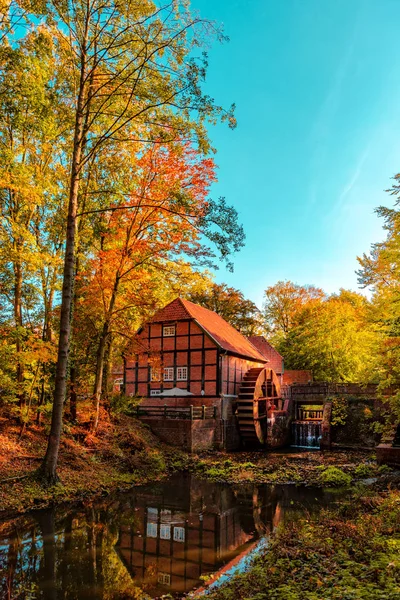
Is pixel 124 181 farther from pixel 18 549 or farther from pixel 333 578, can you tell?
pixel 333 578

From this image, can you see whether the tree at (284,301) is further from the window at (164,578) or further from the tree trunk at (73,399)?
the window at (164,578)

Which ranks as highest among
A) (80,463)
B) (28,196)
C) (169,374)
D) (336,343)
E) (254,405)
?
(28,196)

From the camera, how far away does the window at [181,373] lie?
20.7 meters

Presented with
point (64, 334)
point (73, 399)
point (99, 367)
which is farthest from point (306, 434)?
point (64, 334)

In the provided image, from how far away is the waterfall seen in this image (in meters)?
23.6

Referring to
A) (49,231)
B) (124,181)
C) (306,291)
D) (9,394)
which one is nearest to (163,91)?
(124,181)

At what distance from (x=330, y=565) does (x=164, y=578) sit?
7.48ft

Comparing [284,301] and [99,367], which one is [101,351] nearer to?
[99,367]

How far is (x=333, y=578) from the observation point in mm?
4484

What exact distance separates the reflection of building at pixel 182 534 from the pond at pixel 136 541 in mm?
15

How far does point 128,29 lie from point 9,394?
946cm

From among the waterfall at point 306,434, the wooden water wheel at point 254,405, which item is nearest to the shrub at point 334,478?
the wooden water wheel at point 254,405

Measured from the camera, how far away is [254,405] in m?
20.2

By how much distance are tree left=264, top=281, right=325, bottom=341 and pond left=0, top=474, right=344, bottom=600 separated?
97.1ft
